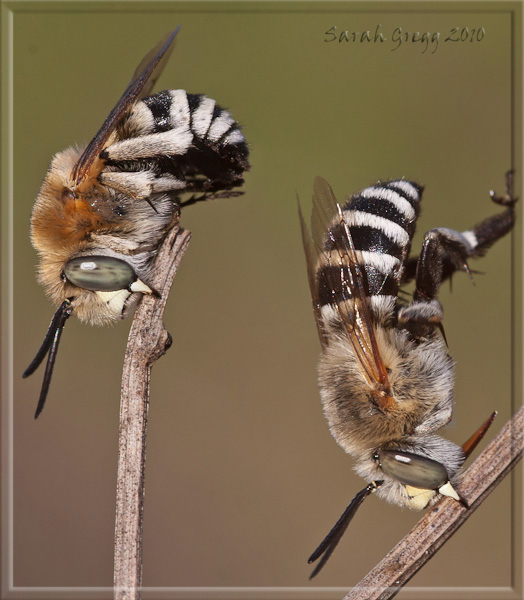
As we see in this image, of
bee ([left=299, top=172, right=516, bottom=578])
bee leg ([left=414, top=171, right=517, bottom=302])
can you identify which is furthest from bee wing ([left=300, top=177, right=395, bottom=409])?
bee leg ([left=414, top=171, right=517, bottom=302])

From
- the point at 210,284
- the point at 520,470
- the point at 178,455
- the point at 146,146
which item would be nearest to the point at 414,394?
the point at 520,470

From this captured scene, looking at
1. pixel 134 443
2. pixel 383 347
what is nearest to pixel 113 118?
pixel 134 443

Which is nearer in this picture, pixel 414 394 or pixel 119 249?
pixel 414 394

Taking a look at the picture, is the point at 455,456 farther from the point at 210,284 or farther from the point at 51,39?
the point at 51,39

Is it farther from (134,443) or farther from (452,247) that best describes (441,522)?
(452,247)

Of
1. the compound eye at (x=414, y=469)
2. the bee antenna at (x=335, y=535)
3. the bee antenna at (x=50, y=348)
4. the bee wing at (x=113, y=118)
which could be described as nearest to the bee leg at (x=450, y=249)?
the compound eye at (x=414, y=469)

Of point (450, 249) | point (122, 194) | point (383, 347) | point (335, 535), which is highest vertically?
point (122, 194)
